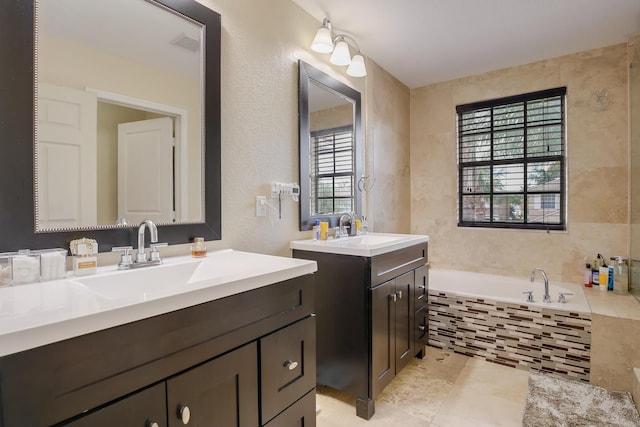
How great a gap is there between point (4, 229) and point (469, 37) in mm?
2995

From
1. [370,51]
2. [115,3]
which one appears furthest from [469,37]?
[115,3]

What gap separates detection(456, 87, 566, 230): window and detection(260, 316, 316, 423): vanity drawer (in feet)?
8.85

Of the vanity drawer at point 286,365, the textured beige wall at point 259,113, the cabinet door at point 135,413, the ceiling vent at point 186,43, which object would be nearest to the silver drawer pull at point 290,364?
the vanity drawer at point 286,365

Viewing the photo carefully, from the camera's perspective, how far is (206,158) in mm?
1563

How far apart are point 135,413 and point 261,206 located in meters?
1.20

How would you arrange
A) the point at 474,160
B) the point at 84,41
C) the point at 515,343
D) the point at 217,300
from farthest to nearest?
the point at 474,160, the point at 515,343, the point at 84,41, the point at 217,300

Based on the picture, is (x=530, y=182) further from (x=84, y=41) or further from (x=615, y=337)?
(x=84, y=41)

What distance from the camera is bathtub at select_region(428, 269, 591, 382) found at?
85.5 inches

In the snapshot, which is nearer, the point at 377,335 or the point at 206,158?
the point at 206,158

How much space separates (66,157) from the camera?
1.14m

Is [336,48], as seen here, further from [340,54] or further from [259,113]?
[259,113]

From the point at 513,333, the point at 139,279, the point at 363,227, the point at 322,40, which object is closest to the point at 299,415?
the point at 139,279

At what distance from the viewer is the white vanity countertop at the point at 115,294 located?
0.63 metres

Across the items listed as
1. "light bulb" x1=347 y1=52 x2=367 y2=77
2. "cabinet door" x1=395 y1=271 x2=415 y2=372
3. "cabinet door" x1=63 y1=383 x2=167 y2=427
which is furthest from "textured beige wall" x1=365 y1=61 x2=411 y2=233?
"cabinet door" x1=63 y1=383 x2=167 y2=427
